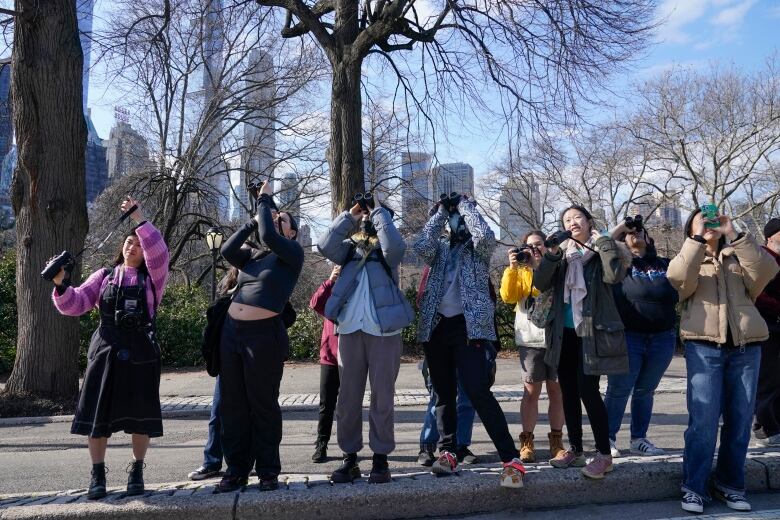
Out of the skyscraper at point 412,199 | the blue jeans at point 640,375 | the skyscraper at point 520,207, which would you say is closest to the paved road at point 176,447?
the blue jeans at point 640,375

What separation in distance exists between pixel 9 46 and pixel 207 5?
351 cm

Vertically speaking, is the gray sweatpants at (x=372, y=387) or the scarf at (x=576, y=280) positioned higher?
the scarf at (x=576, y=280)

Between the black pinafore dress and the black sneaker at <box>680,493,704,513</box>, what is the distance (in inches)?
133

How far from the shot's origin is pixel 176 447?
621 centimetres

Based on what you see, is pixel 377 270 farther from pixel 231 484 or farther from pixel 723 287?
pixel 723 287

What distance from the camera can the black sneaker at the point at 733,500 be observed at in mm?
3820

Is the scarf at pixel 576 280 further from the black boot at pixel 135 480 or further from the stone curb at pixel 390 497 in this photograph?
the black boot at pixel 135 480

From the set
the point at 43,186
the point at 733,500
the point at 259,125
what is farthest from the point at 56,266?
the point at 259,125

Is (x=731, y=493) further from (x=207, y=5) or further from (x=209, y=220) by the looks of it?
(x=209, y=220)

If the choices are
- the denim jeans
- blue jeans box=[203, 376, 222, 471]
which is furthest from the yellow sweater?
blue jeans box=[203, 376, 222, 471]

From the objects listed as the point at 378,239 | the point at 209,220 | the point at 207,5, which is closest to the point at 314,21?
the point at 207,5

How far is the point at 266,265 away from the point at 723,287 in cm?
303

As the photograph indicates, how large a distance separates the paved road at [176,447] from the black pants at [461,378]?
32.1 inches

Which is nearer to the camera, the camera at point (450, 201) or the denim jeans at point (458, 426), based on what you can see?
the camera at point (450, 201)
